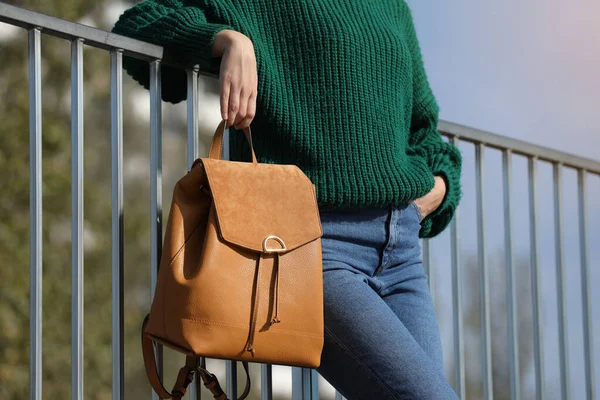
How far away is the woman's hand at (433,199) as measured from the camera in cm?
Result: 158

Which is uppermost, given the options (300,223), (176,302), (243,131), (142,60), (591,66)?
(591,66)

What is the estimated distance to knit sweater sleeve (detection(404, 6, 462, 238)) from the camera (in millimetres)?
1668

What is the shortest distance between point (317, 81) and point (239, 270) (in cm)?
39

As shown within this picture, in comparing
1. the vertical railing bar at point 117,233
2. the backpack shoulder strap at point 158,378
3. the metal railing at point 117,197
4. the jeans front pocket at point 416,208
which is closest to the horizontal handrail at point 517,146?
the metal railing at point 117,197

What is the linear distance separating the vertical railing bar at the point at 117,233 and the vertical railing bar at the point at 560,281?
1.63 m

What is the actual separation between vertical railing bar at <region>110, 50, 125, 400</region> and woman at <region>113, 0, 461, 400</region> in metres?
0.10

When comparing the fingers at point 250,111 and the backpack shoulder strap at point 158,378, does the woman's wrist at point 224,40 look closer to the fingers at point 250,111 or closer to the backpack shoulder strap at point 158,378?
the fingers at point 250,111

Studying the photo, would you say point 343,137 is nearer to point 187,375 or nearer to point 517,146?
point 187,375

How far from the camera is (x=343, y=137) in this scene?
1393 millimetres

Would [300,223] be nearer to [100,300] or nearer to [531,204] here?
[531,204]

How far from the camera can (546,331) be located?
2.63 m

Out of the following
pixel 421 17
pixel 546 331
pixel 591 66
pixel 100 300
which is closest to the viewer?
pixel 546 331

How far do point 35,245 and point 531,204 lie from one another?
1641 millimetres

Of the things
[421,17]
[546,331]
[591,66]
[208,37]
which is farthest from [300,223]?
[591,66]
